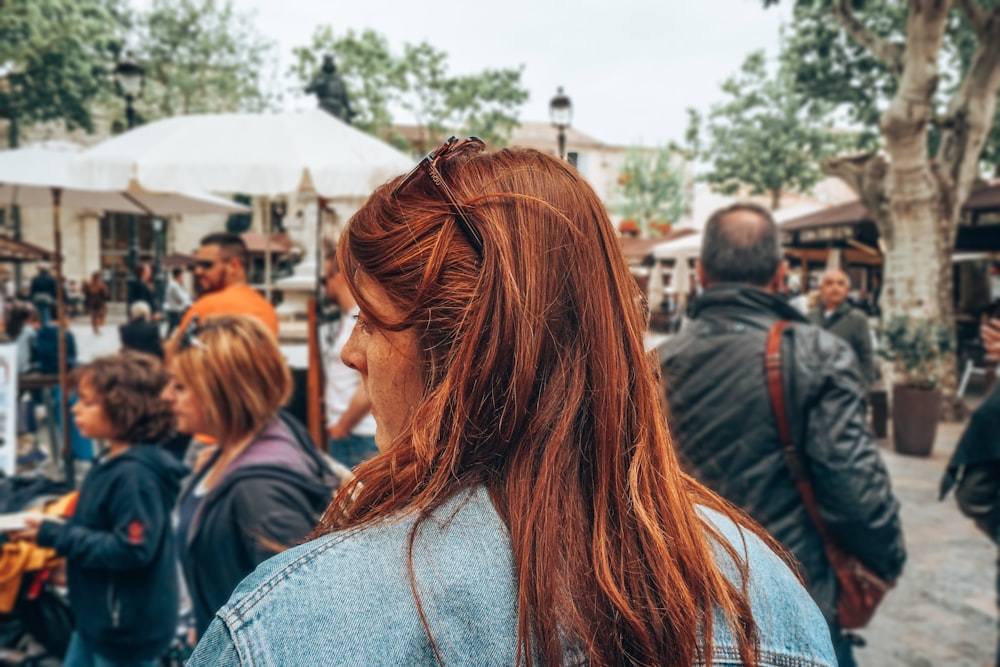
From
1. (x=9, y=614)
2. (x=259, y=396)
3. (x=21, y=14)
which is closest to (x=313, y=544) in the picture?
(x=259, y=396)

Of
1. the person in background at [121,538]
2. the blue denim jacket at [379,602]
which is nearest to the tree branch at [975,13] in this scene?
the person in background at [121,538]

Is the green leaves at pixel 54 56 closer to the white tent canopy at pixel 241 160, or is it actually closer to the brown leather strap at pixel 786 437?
the white tent canopy at pixel 241 160

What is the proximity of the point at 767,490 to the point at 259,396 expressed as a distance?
1657 mm

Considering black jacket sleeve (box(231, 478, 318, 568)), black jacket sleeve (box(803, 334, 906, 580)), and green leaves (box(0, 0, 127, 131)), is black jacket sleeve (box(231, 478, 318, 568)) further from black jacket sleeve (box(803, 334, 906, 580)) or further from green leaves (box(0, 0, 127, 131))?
green leaves (box(0, 0, 127, 131))

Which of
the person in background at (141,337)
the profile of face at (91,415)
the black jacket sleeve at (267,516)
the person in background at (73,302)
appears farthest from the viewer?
the person in background at (73,302)

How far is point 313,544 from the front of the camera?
769mm

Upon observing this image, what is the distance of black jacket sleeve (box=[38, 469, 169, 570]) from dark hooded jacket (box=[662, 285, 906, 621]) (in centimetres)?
179

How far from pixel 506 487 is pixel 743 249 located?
1963mm

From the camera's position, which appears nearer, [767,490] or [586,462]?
[586,462]

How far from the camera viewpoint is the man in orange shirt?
4.73m

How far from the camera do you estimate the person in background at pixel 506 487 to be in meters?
0.73

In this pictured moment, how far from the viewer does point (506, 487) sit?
0.83 meters

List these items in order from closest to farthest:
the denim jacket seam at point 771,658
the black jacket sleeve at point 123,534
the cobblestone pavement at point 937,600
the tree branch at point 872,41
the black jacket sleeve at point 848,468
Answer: the denim jacket seam at point 771,658, the black jacket sleeve at point 848,468, the black jacket sleeve at point 123,534, the cobblestone pavement at point 937,600, the tree branch at point 872,41

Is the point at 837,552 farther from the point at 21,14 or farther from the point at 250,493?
the point at 21,14
